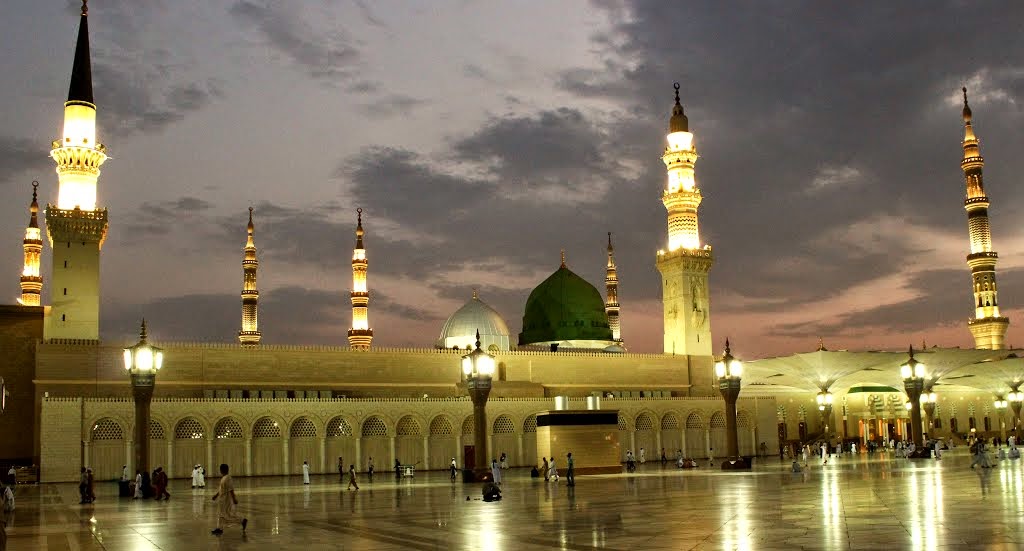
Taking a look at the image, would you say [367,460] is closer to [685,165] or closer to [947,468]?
[947,468]

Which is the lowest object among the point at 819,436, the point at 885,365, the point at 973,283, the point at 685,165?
the point at 819,436

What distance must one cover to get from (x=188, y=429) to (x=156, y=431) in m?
1.25

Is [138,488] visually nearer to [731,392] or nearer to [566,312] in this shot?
[731,392]

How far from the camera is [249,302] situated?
56.8 metres

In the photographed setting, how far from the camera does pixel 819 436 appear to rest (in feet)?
186

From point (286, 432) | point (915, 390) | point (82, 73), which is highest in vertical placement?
point (82, 73)

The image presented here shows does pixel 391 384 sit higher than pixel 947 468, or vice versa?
pixel 391 384

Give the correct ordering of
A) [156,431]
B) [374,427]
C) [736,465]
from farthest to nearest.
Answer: [374,427] → [156,431] → [736,465]

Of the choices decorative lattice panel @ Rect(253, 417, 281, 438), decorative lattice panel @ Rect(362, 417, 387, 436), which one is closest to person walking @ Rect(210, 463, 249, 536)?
decorative lattice panel @ Rect(253, 417, 281, 438)

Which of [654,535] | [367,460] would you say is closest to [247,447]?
[367,460]

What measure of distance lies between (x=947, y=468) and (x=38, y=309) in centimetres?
3402

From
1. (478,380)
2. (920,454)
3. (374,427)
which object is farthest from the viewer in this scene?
(374,427)

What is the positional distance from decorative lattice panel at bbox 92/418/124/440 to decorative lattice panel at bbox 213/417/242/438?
3528 mm

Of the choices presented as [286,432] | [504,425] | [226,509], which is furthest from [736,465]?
[226,509]
